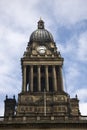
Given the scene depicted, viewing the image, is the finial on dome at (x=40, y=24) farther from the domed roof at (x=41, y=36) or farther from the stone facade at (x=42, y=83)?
the domed roof at (x=41, y=36)

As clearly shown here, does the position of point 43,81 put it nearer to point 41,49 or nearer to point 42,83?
point 42,83

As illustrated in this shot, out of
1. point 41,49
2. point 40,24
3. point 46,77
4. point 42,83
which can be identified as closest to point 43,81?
point 42,83

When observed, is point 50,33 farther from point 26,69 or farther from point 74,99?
point 74,99

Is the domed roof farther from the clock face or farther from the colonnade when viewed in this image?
the colonnade

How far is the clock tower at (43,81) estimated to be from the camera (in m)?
63.7

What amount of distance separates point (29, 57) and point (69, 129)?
1205 inches

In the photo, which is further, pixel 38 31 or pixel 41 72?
pixel 38 31

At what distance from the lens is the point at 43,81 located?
72.1m

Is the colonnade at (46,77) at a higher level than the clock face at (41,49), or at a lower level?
lower

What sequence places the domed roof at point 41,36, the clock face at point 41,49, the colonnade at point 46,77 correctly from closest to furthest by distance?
the colonnade at point 46,77
the clock face at point 41,49
the domed roof at point 41,36

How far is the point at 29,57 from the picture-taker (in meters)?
72.9

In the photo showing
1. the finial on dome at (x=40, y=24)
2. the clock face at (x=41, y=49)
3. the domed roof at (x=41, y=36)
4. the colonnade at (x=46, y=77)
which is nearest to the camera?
the colonnade at (x=46, y=77)

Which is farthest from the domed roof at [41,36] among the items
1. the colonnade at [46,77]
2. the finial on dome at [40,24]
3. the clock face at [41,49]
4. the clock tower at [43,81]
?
the colonnade at [46,77]

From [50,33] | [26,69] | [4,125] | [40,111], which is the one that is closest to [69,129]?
[4,125]
